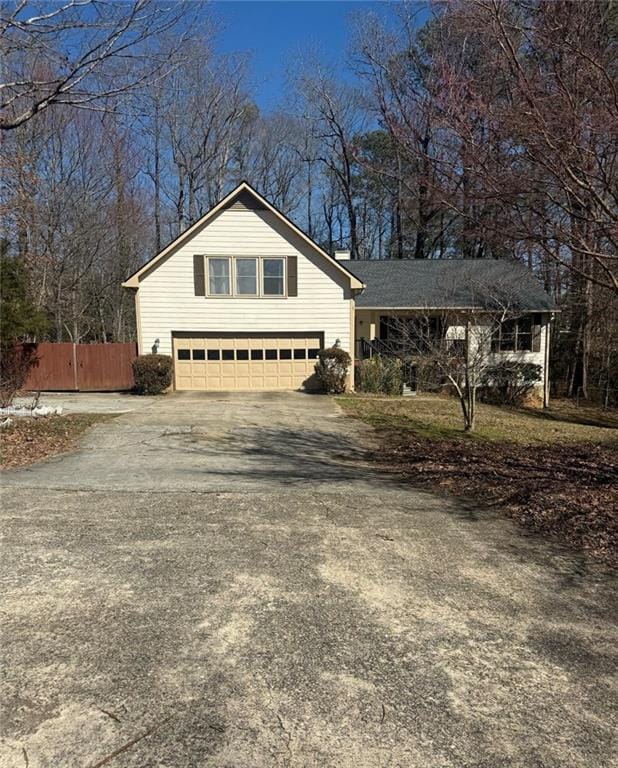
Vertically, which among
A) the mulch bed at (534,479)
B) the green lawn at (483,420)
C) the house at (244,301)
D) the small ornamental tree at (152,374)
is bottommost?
the green lawn at (483,420)

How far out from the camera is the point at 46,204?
25828 millimetres

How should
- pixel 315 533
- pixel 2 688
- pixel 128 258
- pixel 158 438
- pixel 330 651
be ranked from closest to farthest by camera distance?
pixel 2 688 < pixel 330 651 < pixel 315 533 < pixel 158 438 < pixel 128 258

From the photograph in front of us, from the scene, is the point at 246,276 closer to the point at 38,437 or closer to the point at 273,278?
the point at 273,278

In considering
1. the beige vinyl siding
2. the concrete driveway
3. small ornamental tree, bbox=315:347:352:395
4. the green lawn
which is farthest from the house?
the concrete driveway

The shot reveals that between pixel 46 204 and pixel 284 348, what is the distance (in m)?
14.5

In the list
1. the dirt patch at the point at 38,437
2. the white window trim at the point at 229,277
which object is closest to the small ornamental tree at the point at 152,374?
the white window trim at the point at 229,277

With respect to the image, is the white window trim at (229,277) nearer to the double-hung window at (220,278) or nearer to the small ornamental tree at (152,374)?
the double-hung window at (220,278)

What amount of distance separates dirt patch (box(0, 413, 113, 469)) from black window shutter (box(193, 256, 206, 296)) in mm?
7924

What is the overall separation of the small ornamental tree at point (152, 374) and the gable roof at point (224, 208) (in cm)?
277

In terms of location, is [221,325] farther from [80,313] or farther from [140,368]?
[80,313]

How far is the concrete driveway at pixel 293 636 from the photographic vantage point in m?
2.45

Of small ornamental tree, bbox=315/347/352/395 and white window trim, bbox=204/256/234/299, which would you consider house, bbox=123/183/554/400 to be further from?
Answer: small ornamental tree, bbox=315/347/352/395

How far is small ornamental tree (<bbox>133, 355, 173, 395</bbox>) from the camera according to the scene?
18.6 m

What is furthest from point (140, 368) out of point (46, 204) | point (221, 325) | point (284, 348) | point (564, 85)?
point (564, 85)
